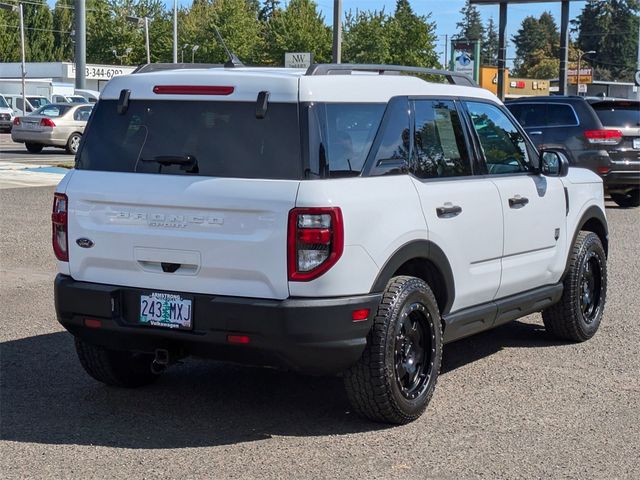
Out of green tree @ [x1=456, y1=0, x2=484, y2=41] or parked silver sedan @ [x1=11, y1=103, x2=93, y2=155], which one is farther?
green tree @ [x1=456, y1=0, x2=484, y2=41]

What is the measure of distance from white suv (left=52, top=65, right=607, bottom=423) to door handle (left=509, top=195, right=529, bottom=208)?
0.40 meters

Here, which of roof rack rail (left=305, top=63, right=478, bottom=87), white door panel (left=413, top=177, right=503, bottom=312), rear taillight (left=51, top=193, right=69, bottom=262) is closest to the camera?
roof rack rail (left=305, top=63, right=478, bottom=87)

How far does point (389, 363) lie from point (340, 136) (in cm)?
122

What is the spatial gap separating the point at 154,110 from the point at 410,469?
7.70 feet

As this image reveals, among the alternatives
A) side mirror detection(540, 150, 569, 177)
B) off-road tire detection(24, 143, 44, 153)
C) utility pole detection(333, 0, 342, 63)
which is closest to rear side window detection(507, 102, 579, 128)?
utility pole detection(333, 0, 342, 63)

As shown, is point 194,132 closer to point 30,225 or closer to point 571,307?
point 571,307

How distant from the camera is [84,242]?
5613 mm

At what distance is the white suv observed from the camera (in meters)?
5.12

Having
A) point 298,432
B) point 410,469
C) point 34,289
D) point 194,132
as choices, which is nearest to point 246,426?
point 298,432

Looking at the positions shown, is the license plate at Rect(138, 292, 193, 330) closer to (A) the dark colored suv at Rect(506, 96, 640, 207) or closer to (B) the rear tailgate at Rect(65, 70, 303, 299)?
(B) the rear tailgate at Rect(65, 70, 303, 299)

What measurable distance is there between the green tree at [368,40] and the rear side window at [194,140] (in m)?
59.7

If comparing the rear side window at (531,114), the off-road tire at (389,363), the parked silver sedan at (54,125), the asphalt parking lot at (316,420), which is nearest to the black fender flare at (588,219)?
the asphalt parking lot at (316,420)

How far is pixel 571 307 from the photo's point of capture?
24.5 ft

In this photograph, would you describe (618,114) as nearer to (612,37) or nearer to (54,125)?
(54,125)
